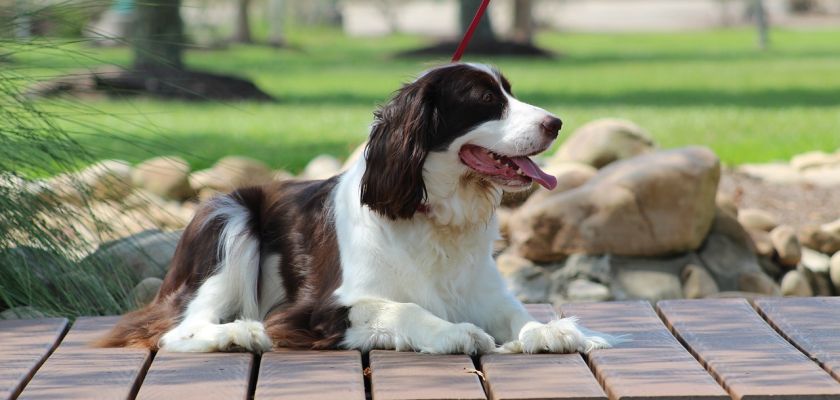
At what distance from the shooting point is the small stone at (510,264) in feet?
24.5

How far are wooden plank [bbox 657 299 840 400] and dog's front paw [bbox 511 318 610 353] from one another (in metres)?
0.37

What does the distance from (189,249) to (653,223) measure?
3474 millimetres

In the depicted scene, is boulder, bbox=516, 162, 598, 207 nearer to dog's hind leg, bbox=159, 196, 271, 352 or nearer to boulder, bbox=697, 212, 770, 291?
boulder, bbox=697, 212, 770, 291

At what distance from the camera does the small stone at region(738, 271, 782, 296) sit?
7629 mm

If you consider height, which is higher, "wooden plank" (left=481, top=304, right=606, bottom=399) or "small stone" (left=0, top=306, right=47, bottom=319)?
"wooden plank" (left=481, top=304, right=606, bottom=399)

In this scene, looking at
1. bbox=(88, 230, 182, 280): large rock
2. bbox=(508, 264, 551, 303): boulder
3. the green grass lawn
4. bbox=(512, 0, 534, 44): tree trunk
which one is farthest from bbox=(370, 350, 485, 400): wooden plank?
bbox=(512, 0, 534, 44): tree trunk

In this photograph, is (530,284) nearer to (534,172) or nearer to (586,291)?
(586,291)

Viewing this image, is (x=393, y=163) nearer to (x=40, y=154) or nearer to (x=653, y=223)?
(x=40, y=154)

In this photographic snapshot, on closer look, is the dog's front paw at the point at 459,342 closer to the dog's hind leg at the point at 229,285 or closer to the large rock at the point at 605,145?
the dog's hind leg at the point at 229,285

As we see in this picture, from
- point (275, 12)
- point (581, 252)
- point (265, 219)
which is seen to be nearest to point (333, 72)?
point (275, 12)

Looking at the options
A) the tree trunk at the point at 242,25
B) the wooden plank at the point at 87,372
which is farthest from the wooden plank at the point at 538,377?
the tree trunk at the point at 242,25

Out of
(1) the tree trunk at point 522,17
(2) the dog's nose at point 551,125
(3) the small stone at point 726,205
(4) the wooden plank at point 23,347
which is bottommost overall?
(1) the tree trunk at point 522,17

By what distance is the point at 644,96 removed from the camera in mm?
16906

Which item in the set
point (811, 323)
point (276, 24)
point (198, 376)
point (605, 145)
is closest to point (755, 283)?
point (605, 145)
